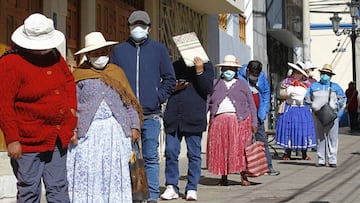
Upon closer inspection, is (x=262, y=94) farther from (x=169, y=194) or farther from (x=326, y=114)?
(x=169, y=194)

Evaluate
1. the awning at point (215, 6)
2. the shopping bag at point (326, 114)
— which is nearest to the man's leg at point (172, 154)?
the shopping bag at point (326, 114)

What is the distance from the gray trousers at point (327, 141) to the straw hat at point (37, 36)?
8.02m

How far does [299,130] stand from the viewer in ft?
47.2

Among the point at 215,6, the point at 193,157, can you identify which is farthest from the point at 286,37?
the point at 193,157

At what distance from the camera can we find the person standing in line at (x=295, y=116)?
1412 centimetres

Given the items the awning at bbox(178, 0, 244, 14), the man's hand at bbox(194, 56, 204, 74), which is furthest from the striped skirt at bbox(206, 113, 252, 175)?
the awning at bbox(178, 0, 244, 14)

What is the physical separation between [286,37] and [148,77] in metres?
21.7

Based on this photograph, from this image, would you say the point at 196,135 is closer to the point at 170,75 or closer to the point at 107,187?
the point at 170,75

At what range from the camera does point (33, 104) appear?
6047 mm

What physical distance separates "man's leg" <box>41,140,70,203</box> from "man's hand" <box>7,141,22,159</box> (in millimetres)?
238

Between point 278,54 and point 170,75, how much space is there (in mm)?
23426

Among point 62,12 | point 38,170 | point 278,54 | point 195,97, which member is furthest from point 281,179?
point 278,54

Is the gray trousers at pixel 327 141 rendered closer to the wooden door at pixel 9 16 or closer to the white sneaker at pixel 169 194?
the white sneaker at pixel 169 194

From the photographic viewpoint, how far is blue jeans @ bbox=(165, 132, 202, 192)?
29.5ft
